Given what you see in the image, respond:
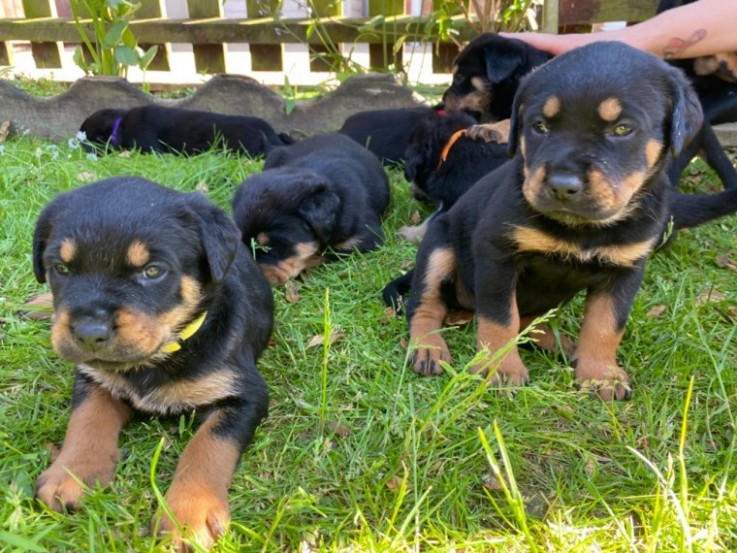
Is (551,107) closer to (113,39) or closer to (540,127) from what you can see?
(540,127)

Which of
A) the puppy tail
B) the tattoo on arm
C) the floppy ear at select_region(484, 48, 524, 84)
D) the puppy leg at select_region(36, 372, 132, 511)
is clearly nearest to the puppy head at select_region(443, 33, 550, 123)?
the floppy ear at select_region(484, 48, 524, 84)

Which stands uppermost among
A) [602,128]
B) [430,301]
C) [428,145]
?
[602,128]

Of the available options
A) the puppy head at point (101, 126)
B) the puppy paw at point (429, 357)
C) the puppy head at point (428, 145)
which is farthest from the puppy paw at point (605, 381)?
the puppy head at point (101, 126)

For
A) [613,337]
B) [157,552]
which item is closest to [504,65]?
[613,337]

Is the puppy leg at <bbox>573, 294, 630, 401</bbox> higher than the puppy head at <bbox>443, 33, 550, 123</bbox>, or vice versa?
the puppy head at <bbox>443, 33, 550, 123</bbox>

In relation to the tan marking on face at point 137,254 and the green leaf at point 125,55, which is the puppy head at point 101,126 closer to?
the green leaf at point 125,55

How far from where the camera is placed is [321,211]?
388 centimetres

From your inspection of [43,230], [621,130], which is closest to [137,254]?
[43,230]

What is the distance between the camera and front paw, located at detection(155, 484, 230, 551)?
6.15ft

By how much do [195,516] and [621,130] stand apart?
6.29 ft

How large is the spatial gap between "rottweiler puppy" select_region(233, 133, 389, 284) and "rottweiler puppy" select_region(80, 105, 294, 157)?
1395 mm

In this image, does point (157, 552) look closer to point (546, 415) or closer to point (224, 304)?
point (224, 304)

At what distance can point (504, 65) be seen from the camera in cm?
514

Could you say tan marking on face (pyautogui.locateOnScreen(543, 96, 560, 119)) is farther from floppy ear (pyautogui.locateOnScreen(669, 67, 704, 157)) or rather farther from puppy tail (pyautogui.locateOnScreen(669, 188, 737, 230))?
puppy tail (pyautogui.locateOnScreen(669, 188, 737, 230))
